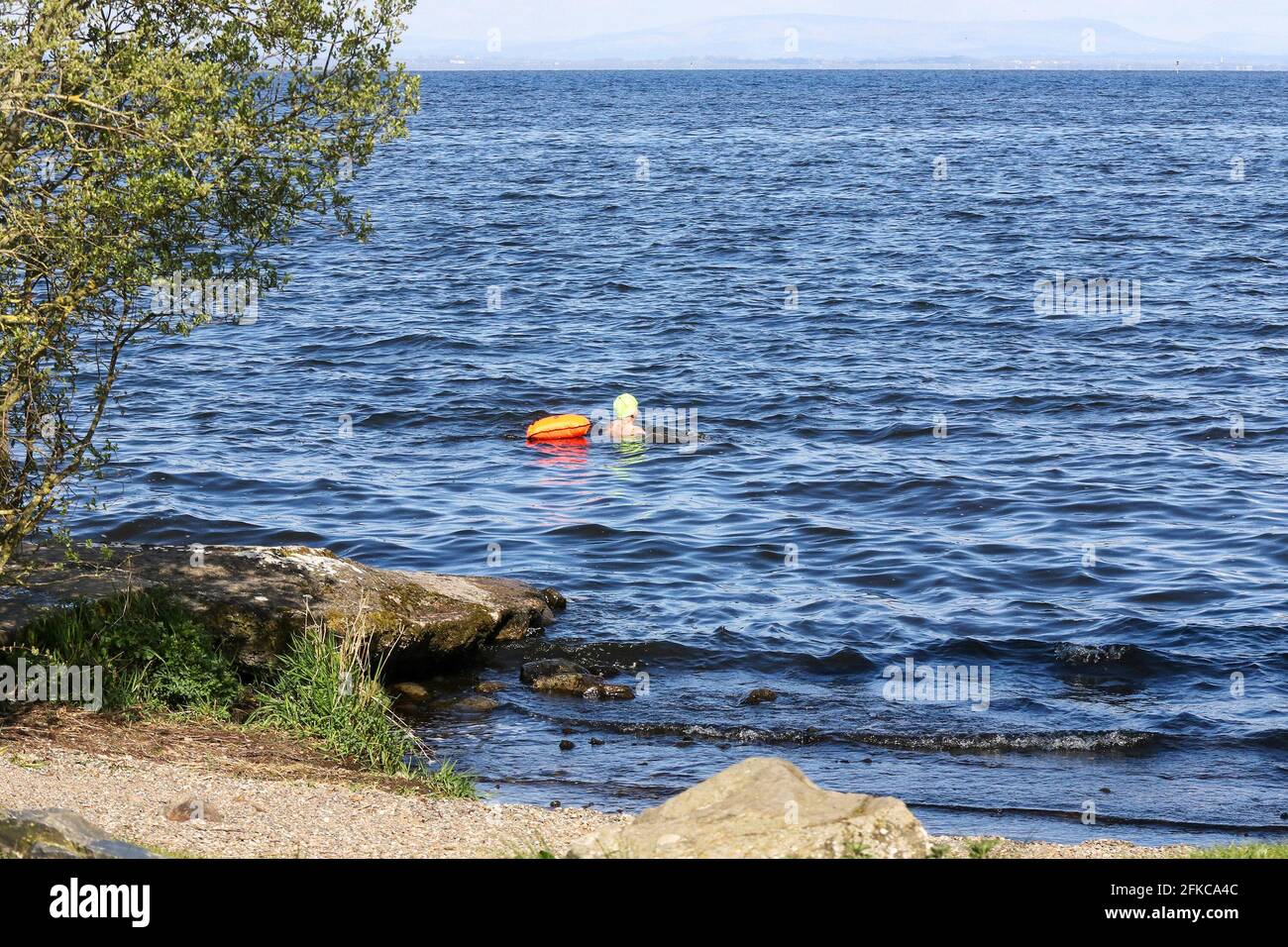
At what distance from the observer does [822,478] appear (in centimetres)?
2386

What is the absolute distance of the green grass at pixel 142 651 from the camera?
1319cm

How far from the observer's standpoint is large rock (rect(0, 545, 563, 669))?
14227 millimetres

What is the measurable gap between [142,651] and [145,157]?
215 inches

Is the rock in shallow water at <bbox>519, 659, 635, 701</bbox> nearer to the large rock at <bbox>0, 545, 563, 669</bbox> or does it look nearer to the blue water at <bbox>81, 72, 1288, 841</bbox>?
the blue water at <bbox>81, 72, 1288, 841</bbox>

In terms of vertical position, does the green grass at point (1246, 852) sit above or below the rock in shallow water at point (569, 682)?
above

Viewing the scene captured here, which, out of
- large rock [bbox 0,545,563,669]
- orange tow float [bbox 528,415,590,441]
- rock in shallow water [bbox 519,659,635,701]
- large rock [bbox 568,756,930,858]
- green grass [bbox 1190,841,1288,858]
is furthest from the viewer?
orange tow float [bbox 528,415,590,441]

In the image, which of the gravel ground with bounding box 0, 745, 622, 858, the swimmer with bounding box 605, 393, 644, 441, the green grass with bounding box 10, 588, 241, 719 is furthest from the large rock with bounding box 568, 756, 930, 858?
the swimmer with bounding box 605, 393, 644, 441

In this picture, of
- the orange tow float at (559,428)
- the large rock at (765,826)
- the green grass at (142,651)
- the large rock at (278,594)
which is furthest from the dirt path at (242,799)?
the orange tow float at (559,428)

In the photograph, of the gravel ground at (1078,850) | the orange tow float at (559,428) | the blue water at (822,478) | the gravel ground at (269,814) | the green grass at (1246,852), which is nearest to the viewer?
the green grass at (1246,852)

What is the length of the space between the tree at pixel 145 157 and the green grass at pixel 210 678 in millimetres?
1899

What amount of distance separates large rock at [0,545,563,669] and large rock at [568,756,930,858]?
256 inches

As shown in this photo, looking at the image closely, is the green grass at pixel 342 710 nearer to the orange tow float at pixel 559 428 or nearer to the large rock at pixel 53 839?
the large rock at pixel 53 839

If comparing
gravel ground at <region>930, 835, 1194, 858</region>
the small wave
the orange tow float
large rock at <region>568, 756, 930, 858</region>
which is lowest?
the small wave
